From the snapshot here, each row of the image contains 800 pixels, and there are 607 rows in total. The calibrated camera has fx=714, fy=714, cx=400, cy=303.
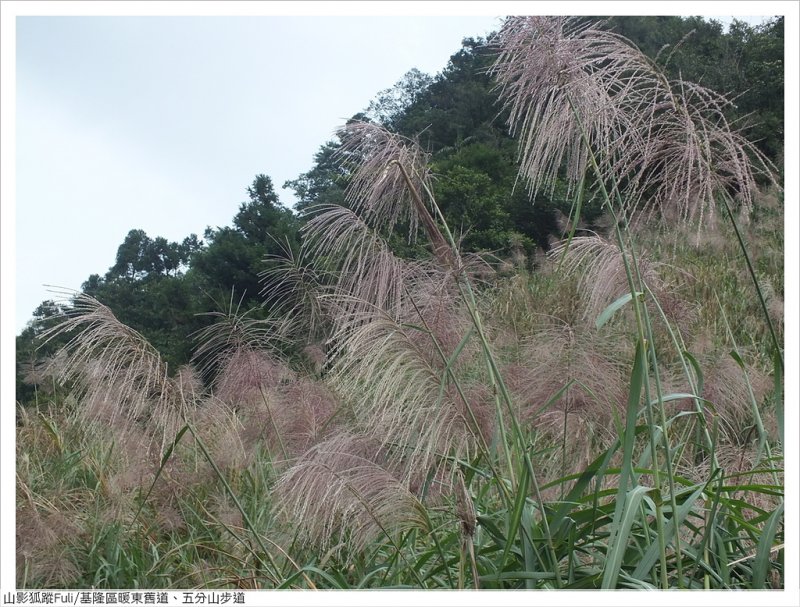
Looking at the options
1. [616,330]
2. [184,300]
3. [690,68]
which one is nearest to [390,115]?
[184,300]

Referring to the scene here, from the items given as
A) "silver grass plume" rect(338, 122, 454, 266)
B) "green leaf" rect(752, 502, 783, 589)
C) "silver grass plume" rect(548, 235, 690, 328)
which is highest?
"silver grass plume" rect(338, 122, 454, 266)

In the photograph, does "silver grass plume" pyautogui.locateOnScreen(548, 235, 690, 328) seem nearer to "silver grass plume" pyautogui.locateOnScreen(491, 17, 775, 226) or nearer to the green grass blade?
"silver grass plume" pyautogui.locateOnScreen(491, 17, 775, 226)

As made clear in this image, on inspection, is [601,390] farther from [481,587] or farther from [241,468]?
[241,468]

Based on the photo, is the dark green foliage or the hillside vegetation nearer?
the hillside vegetation

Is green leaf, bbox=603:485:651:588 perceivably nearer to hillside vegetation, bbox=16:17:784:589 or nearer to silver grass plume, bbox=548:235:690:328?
hillside vegetation, bbox=16:17:784:589

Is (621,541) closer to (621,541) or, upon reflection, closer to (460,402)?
(621,541)

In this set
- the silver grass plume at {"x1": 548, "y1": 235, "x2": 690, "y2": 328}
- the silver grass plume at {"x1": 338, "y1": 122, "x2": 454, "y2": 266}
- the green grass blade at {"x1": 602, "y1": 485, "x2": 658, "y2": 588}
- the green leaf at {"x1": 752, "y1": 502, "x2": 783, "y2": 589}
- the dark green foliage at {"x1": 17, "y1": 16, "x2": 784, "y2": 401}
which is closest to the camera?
the green grass blade at {"x1": 602, "y1": 485, "x2": 658, "y2": 588}

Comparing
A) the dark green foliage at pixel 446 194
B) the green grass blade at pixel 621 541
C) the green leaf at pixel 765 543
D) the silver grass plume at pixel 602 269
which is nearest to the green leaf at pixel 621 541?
the green grass blade at pixel 621 541

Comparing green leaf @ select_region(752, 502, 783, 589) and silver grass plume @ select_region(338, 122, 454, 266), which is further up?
silver grass plume @ select_region(338, 122, 454, 266)

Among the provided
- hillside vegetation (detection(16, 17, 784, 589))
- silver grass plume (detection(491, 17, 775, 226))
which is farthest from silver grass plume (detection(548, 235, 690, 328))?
silver grass plume (detection(491, 17, 775, 226))

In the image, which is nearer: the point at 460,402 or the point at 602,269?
the point at 460,402

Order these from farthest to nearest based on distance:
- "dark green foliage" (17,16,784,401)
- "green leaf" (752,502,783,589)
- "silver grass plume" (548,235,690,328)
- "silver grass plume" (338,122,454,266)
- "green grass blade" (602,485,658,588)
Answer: "dark green foliage" (17,16,784,401) → "silver grass plume" (548,235,690,328) → "silver grass plume" (338,122,454,266) → "green leaf" (752,502,783,589) → "green grass blade" (602,485,658,588)

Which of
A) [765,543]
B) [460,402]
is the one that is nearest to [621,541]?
[765,543]

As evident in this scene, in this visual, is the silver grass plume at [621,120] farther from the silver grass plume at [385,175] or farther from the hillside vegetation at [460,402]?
the silver grass plume at [385,175]
